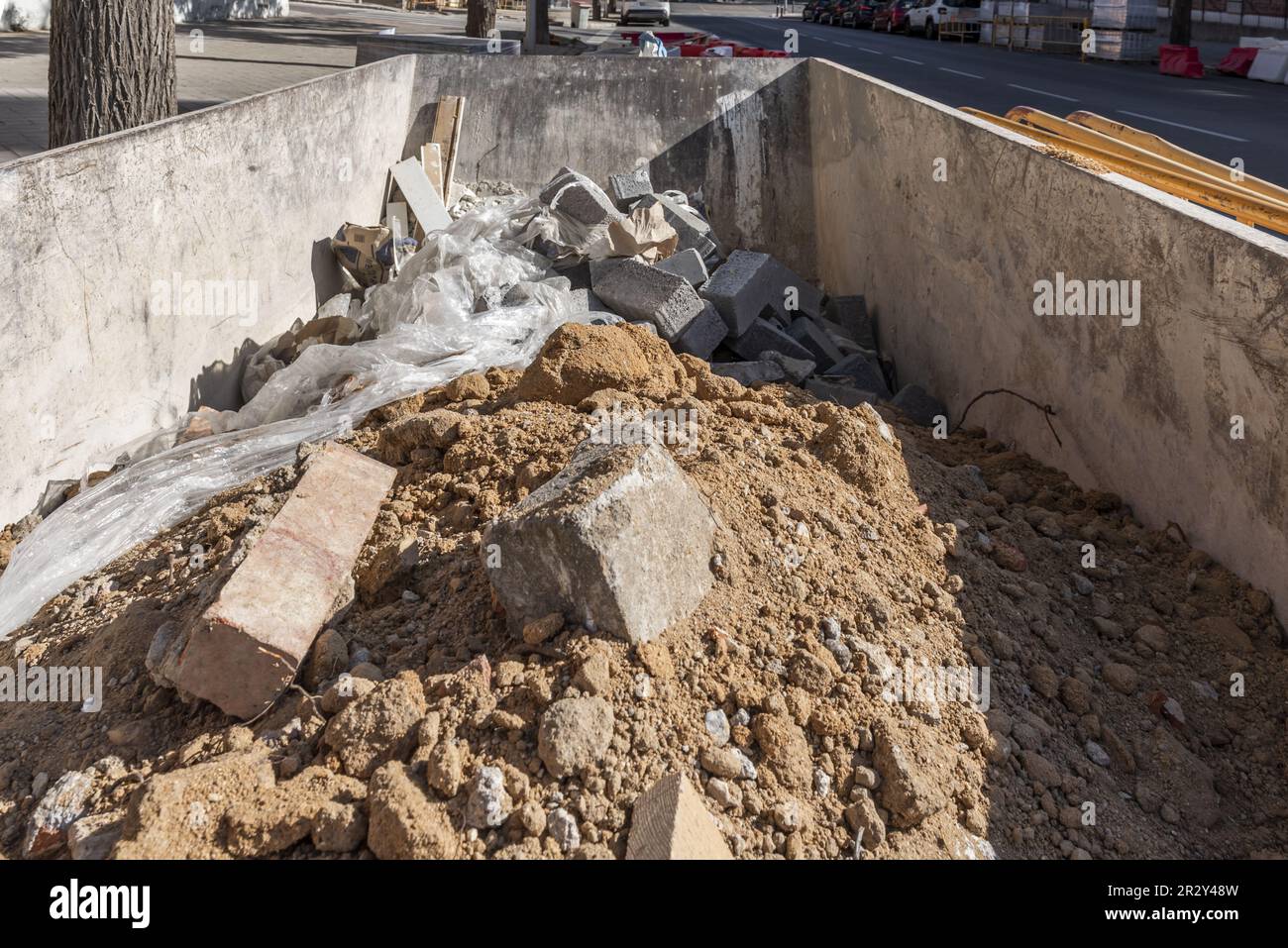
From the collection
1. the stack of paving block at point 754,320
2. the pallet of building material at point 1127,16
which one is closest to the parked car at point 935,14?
the pallet of building material at point 1127,16

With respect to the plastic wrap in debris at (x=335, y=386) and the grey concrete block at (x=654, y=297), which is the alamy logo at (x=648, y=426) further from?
the grey concrete block at (x=654, y=297)

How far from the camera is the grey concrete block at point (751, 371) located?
19.8 feet

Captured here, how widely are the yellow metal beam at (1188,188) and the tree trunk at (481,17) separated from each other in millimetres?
13551

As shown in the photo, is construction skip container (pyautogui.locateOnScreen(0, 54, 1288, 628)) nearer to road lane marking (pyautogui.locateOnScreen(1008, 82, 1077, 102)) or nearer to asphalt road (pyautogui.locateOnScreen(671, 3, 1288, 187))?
asphalt road (pyautogui.locateOnScreen(671, 3, 1288, 187))

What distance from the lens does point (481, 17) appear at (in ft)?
59.7

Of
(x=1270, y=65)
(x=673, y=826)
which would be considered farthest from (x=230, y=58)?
(x=1270, y=65)

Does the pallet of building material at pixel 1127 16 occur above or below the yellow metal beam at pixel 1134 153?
above

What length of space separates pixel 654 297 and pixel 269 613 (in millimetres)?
3776

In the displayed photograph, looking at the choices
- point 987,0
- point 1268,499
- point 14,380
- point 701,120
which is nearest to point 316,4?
point 987,0

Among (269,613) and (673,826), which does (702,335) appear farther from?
(673,826)

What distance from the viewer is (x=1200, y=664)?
3.62 m

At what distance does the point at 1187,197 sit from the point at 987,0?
107ft

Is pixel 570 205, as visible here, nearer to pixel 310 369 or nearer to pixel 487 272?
pixel 487 272

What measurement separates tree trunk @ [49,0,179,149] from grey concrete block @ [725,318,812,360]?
3.85 m
